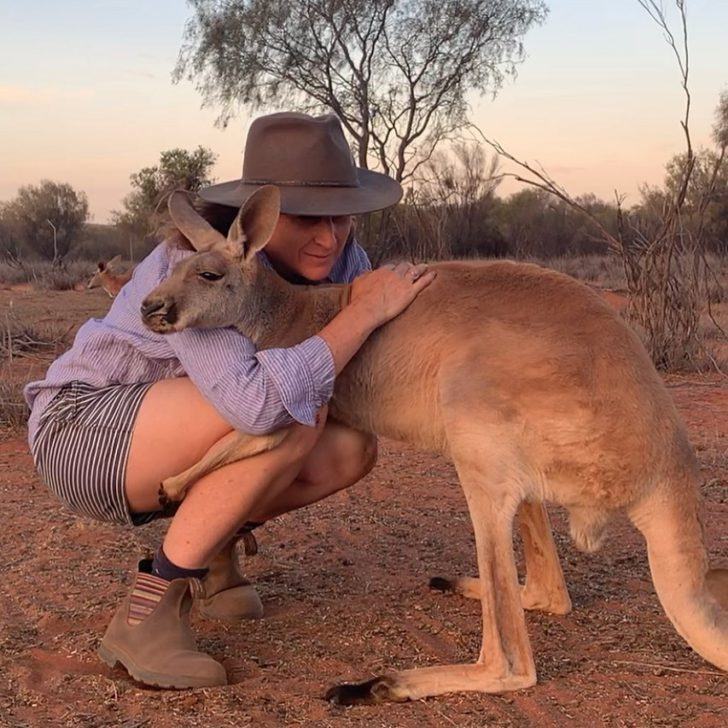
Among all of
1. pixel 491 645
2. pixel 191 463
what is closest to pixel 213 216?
pixel 191 463

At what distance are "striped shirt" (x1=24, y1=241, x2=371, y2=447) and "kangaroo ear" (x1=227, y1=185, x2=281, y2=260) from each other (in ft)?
0.72

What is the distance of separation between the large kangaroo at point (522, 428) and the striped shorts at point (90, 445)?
266 mm

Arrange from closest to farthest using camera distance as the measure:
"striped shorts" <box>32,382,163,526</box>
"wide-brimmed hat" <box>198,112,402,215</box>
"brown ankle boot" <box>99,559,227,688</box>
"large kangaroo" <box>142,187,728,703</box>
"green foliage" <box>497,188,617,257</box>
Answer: "large kangaroo" <box>142,187,728,703</box> → "brown ankle boot" <box>99,559,227,688</box> → "striped shorts" <box>32,382,163,526</box> → "wide-brimmed hat" <box>198,112,402,215</box> → "green foliage" <box>497,188,617,257</box>

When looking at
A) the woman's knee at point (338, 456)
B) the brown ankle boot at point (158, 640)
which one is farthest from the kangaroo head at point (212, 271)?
the brown ankle boot at point (158, 640)

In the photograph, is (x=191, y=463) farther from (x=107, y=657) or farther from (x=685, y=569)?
(x=685, y=569)

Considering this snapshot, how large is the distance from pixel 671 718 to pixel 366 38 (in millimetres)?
21102

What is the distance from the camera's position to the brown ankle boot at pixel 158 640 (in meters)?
3.29

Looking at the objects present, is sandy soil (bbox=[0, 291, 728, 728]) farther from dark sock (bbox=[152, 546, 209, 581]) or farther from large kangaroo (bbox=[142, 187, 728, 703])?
dark sock (bbox=[152, 546, 209, 581])

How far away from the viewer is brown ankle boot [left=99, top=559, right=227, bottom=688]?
3287mm

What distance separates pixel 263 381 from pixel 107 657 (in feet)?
3.58

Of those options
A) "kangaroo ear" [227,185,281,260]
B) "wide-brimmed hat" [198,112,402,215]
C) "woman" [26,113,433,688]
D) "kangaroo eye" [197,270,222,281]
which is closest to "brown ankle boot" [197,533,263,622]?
"woman" [26,113,433,688]

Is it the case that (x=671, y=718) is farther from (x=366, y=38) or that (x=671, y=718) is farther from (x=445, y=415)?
Answer: (x=366, y=38)

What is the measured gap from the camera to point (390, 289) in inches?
145

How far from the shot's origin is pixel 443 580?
420 cm
